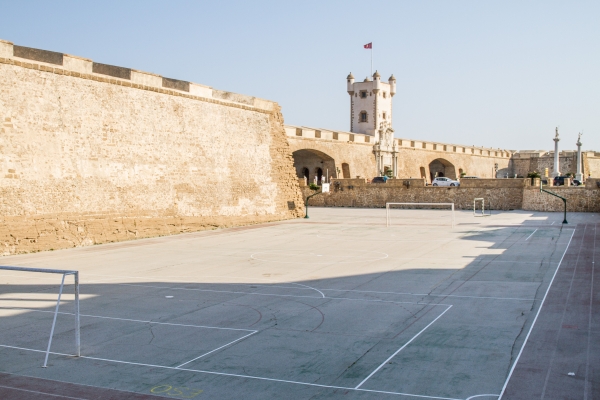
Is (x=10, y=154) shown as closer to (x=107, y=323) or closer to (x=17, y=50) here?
(x=17, y=50)

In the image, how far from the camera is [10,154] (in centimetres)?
1906

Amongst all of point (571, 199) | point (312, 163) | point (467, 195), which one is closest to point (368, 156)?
point (312, 163)

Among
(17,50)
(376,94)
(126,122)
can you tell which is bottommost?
(126,122)

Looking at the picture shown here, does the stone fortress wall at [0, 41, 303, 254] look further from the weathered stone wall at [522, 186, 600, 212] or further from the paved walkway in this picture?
the weathered stone wall at [522, 186, 600, 212]

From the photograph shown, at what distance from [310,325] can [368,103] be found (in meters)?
66.7

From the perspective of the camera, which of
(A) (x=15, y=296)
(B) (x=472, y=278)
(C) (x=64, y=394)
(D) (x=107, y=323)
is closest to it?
(C) (x=64, y=394)

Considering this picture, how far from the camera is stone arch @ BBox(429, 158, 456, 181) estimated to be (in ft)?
245

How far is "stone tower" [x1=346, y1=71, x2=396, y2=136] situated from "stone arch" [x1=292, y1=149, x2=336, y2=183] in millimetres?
17841

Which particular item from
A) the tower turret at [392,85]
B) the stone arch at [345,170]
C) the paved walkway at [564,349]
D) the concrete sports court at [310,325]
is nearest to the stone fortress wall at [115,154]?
the concrete sports court at [310,325]

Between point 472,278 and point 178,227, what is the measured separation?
15.4 metres

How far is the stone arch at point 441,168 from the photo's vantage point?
7462 centimetres

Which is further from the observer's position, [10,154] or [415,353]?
[10,154]

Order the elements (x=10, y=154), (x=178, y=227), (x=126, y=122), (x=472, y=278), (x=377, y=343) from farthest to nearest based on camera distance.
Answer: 1. (x=178, y=227)
2. (x=126, y=122)
3. (x=10, y=154)
4. (x=472, y=278)
5. (x=377, y=343)

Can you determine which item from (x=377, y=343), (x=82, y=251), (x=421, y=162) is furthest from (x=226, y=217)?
(x=421, y=162)
